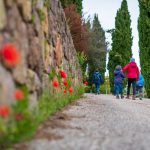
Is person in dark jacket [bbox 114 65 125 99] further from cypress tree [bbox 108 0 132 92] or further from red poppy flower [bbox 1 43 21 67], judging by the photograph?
cypress tree [bbox 108 0 132 92]

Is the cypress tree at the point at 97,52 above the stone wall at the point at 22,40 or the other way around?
above

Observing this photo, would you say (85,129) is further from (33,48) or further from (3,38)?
(3,38)

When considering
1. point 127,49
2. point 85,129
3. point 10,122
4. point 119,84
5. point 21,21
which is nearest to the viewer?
point 10,122

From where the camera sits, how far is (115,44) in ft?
146

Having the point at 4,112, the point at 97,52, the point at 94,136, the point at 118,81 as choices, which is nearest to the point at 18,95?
the point at 4,112

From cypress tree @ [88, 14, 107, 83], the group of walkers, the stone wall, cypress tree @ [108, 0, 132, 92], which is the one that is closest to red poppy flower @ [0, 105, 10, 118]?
the stone wall

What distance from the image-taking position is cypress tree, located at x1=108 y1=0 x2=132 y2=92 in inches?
1689

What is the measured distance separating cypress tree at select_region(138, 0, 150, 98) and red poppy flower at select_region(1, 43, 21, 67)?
25331 millimetres

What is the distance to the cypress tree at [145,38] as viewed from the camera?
98.0 feet

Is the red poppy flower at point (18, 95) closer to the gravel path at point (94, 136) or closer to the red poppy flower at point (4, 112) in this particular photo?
the red poppy flower at point (4, 112)

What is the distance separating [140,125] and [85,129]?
1425mm

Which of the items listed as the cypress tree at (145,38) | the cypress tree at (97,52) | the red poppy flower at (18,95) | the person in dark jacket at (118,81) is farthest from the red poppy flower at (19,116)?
the cypress tree at (97,52)

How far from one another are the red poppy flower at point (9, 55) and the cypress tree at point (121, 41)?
37.5 m

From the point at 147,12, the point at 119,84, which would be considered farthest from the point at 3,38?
the point at 147,12
